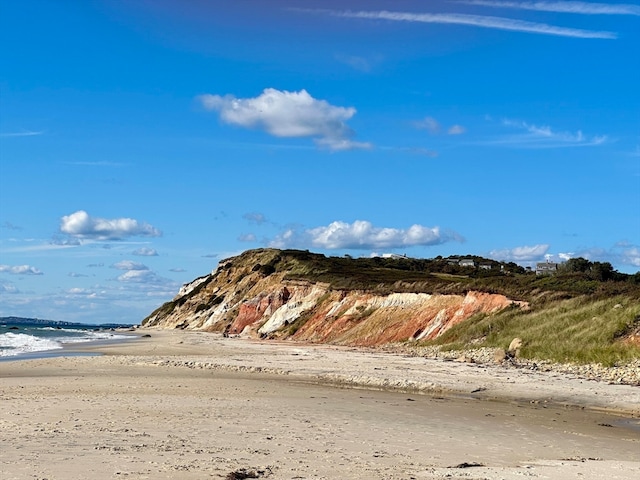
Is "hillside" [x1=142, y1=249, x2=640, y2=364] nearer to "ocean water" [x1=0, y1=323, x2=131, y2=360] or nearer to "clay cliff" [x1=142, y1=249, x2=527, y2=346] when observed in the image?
"clay cliff" [x1=142, y1=249, x2=527, y2=346]

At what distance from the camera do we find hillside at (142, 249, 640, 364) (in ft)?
111

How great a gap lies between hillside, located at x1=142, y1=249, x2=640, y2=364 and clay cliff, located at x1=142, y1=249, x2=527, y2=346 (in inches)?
5.0

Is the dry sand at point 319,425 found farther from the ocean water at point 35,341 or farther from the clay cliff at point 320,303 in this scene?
the ocean water at point 35,341

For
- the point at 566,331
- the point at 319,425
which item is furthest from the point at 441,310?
the point at 319,425

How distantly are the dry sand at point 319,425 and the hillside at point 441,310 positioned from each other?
562 cm

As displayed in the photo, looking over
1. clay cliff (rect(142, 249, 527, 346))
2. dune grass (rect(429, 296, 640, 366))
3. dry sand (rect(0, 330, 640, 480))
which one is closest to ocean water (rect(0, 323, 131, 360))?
clay cliff (rect(142, 249, 527, 346))

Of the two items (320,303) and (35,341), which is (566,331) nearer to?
(320,303)

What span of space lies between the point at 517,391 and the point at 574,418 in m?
5.19

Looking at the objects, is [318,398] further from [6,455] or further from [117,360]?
[117,360]

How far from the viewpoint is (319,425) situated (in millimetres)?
17188

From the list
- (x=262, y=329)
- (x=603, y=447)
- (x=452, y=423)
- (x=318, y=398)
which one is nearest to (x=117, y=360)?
(x=318, y=398)

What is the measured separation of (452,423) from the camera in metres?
18.3

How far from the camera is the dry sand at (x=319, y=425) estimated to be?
12297 millimetres

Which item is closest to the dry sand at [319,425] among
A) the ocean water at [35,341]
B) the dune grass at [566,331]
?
the dune grass at [566,331]
